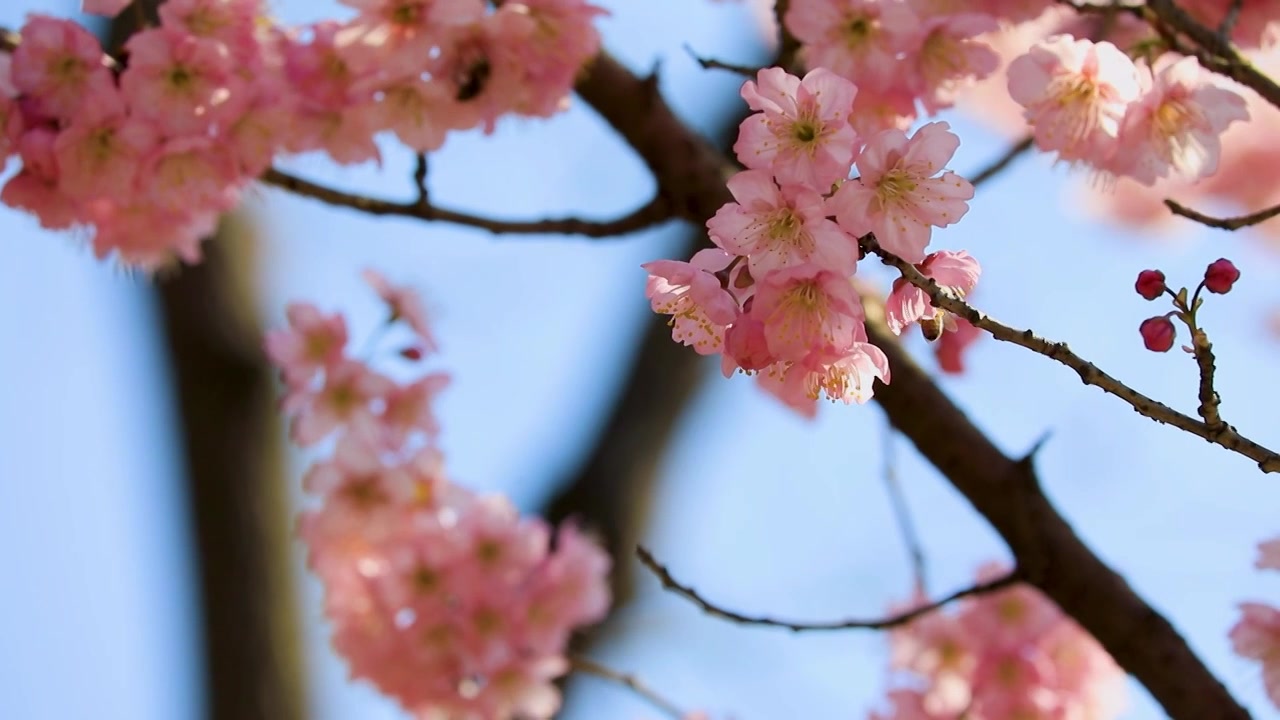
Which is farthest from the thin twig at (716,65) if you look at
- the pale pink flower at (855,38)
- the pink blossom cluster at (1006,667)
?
the pink blossom cluster at (1006,667)

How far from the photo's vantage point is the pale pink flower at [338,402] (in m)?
1.78

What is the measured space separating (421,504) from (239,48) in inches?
36.6

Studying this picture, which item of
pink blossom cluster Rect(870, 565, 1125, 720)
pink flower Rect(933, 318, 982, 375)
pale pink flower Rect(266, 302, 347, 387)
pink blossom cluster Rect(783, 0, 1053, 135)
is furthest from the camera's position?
pink blossom cluster Rect(870, 565, 1125, 720)

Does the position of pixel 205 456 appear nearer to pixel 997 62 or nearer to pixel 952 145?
pixel 997 62

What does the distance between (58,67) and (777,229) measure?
0.82 meters

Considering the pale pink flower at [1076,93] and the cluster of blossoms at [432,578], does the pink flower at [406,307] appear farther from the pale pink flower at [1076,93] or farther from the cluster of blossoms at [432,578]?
the pale pink flower at [1076,93]

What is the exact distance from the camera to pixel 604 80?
1.52m

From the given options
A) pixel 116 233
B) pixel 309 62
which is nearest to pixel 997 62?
pixel 309 62

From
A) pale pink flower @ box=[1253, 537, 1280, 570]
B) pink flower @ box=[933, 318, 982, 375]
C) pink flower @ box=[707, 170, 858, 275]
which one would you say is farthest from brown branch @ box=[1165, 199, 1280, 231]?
pink flower @ box=[933, 318, 982, 375]

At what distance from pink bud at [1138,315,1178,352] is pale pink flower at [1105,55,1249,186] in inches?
14.0

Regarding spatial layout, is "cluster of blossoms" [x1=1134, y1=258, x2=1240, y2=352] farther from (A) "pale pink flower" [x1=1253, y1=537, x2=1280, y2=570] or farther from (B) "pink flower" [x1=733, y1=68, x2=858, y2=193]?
(A) "pale pink flower" [x1=1253, y1=537, x2=1280, y2=570]

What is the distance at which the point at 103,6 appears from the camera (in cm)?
125

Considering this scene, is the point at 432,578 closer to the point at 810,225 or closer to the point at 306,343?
the point at 306,343

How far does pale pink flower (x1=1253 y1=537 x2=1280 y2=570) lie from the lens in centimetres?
122
